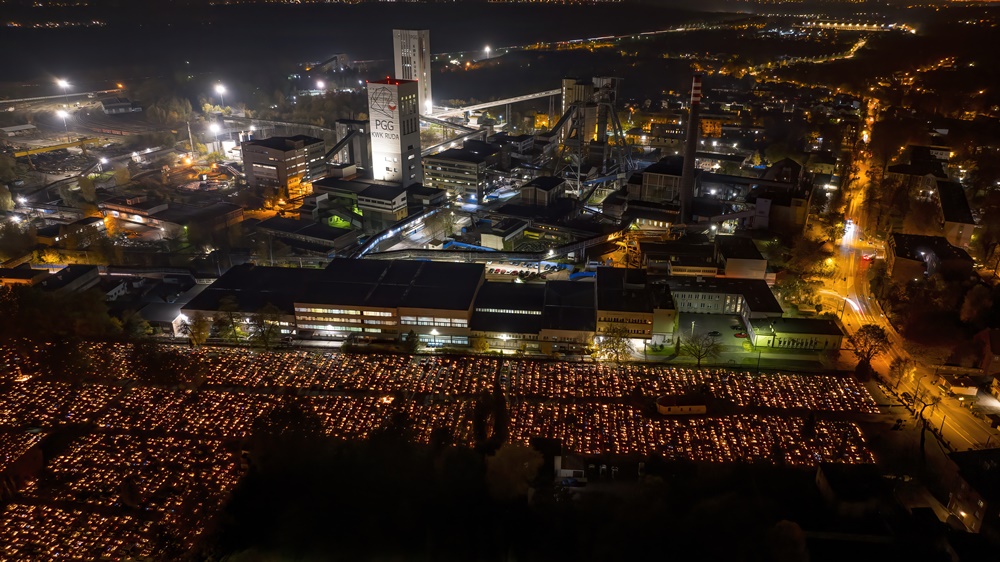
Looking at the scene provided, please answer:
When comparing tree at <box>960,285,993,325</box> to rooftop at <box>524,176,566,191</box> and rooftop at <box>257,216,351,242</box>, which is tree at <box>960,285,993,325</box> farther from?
rooftop at <box>257,216,351,242</box>

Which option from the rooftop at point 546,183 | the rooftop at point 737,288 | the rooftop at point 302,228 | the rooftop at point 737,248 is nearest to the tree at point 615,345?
the rooftop at point 737,288

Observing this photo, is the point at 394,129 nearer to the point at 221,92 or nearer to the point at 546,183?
the point at 546,183

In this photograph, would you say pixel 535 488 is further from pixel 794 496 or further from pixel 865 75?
pixel 865 75

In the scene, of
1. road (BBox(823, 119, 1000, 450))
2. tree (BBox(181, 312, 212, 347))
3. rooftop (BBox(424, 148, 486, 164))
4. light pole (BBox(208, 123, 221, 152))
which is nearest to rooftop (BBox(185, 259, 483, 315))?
tree (BBox(181, 312, 212, 347))

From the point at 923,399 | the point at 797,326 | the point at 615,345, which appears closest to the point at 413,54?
the point at 615,345

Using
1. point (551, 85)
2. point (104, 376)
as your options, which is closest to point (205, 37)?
point (551, 85)

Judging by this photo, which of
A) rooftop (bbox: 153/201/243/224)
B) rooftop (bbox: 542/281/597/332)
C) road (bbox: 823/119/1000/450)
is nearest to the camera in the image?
road (bbox: 823/119/1000/450)
